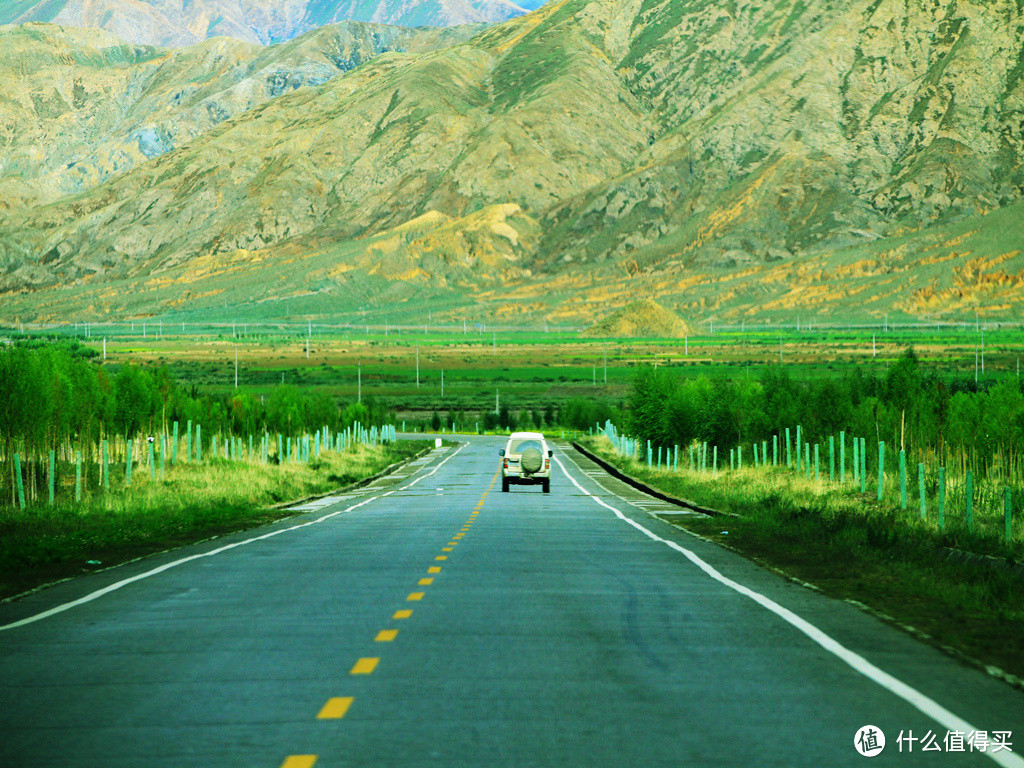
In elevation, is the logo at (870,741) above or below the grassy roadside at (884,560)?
above

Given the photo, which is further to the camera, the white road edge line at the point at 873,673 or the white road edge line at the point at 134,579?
the white road edge line at the point at 134,579

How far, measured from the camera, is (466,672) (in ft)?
33.4

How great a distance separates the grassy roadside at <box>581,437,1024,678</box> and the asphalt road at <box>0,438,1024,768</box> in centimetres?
61

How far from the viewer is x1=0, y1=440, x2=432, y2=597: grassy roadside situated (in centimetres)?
2041

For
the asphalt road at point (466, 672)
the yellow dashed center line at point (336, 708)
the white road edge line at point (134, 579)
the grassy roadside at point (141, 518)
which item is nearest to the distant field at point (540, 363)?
the grassy roadside at point (141, 518)

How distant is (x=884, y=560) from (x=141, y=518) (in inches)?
634

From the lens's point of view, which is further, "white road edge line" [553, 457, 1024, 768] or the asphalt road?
"white road edge line" [553, 457, 1024, 768]

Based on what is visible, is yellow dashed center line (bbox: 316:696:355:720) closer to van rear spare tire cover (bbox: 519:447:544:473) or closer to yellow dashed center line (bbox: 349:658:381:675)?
yellow dashed center line (bbox: 349:658:381:675)

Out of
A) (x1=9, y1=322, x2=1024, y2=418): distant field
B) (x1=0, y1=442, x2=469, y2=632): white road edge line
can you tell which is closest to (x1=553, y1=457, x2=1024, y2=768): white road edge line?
(x1=0, y1=442, x2=469, y2=632): white road edge line

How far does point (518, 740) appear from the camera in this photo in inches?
316

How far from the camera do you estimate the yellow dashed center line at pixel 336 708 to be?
8686 mm

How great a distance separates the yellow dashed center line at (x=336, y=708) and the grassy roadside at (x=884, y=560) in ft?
15.8

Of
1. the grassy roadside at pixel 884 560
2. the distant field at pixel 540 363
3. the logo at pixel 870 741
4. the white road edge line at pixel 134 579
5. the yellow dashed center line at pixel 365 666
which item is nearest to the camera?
the logo at pixel 870 741

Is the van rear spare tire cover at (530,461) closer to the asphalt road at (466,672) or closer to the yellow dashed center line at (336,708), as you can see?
the asphalt road at (466,672)
